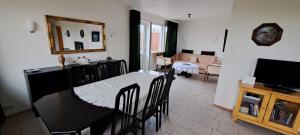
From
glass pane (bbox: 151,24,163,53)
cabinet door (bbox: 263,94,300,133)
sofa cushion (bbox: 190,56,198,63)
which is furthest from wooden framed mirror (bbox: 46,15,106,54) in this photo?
sofa cushion (bbox: 190,56,198,63)

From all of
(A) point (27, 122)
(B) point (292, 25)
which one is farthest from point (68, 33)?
(B) point (292, 25)

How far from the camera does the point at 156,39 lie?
5797mm

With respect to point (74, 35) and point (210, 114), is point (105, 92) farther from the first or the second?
point (210, 114)

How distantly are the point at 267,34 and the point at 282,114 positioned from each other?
126 centimetres

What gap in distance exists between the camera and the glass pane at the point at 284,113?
2.00 meters

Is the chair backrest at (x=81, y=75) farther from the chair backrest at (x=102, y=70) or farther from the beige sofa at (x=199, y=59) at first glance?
the beige sofa at (x=199, y=59)

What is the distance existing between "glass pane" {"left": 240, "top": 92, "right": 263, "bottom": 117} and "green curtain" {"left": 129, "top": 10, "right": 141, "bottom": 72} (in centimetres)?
294

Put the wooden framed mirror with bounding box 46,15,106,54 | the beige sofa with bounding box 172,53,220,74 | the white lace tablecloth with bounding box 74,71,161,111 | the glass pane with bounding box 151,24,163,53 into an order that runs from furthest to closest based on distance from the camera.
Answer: the glass pane with bounding box 151,24,163,53 < the beige sofa with bounding box 172,53,220,74 < the wooden framed mirror with bounding box 46,15,106,54 < the white lace tablecloth with bounding box 74,71,161,111

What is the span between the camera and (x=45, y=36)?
7.83 ft

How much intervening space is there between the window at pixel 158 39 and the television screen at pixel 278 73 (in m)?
3.88

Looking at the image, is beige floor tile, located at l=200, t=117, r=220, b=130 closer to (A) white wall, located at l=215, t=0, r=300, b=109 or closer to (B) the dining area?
(A) white wall, located at l=215, t=0, r=300, b=109

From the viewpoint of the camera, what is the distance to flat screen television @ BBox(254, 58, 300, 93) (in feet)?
6.44

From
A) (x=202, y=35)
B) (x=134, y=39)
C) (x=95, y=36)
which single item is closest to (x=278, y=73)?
(x=134, y=39)

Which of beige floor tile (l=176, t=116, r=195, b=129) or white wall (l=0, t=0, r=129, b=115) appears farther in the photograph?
beige floor tile (l=176, t=116, r=195, b=129)
